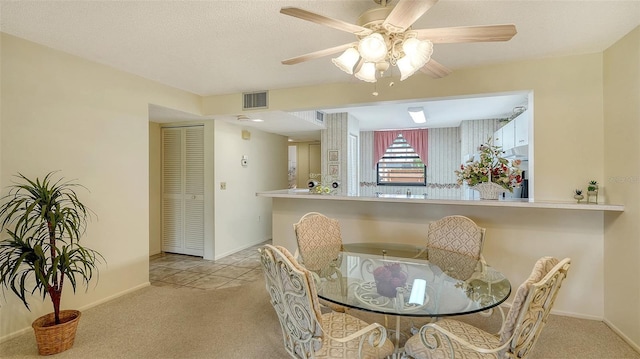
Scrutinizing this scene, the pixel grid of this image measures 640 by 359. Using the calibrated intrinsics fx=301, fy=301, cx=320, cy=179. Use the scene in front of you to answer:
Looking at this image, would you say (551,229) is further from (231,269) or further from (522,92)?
(231,269)

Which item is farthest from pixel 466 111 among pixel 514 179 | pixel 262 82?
pixel 262 82

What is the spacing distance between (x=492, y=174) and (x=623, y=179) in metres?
0.89

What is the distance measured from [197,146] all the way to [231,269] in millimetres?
1934

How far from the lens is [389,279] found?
78.8 inches

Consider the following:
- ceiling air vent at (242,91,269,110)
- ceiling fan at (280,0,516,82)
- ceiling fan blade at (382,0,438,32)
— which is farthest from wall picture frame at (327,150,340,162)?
ceiling fan blade at (382,0,438,32)

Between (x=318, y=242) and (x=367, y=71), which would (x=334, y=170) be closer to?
(x=318, y=242)

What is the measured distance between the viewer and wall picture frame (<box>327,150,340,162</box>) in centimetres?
545

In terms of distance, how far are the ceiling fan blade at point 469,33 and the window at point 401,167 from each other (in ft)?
18.5

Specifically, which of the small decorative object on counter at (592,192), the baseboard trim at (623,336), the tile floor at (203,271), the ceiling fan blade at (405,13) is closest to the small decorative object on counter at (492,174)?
the small decorative object on counter at (592,192)

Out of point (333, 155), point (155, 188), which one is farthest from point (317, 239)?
point (155, 188)

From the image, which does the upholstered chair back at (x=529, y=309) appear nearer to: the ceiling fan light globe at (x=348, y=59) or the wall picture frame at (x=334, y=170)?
the ceiling fan light globe at (x=348, y=59)

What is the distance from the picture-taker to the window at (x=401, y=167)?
7152 millimetres

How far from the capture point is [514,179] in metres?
2.70

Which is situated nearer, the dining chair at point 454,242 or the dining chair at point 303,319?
the dining chair at point 303,319
